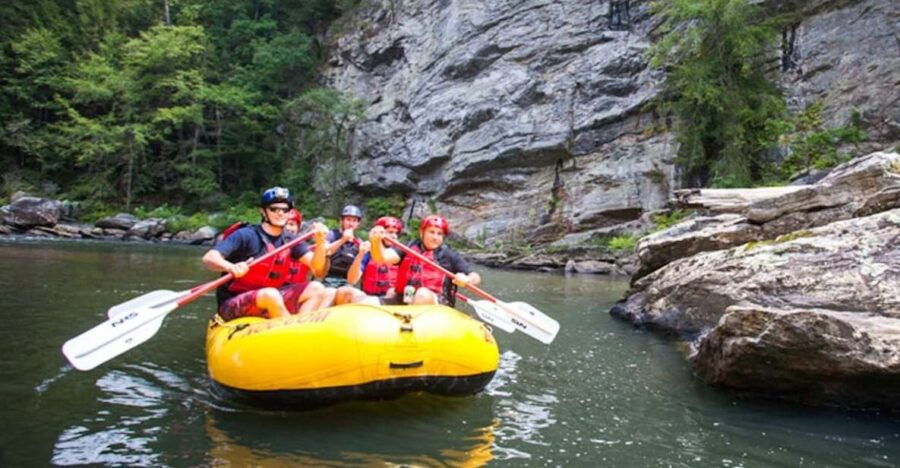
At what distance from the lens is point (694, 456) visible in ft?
11.3

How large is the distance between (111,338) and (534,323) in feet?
10.9

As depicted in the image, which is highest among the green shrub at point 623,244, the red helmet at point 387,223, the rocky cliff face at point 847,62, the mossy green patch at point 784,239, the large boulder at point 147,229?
the rocky cliff face at point 847,62

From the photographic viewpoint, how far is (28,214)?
22.2m

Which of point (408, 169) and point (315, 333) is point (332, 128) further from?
point (315, 333)

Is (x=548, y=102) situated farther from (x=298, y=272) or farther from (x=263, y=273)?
(x=263, y=273)

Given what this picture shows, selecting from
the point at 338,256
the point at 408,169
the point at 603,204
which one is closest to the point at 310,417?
the point at 338,256

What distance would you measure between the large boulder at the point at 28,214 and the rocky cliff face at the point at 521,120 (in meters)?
12.0

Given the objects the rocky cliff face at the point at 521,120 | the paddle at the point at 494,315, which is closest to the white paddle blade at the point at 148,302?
the paddle at the point at 494,315

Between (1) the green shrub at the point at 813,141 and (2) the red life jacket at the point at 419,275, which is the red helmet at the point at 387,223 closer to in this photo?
(2) the red life jacket at the point at 419,275

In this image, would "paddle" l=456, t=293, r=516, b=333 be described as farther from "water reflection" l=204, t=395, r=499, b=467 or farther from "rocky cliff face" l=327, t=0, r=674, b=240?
"rocky cliff face" l=327, t=0, r=674, b=240

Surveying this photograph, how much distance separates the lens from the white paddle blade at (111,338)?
391 cm

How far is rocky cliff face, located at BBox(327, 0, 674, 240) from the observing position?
2121cm

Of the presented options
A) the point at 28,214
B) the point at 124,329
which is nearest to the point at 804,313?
the point at 124,329

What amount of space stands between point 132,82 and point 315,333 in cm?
2906
